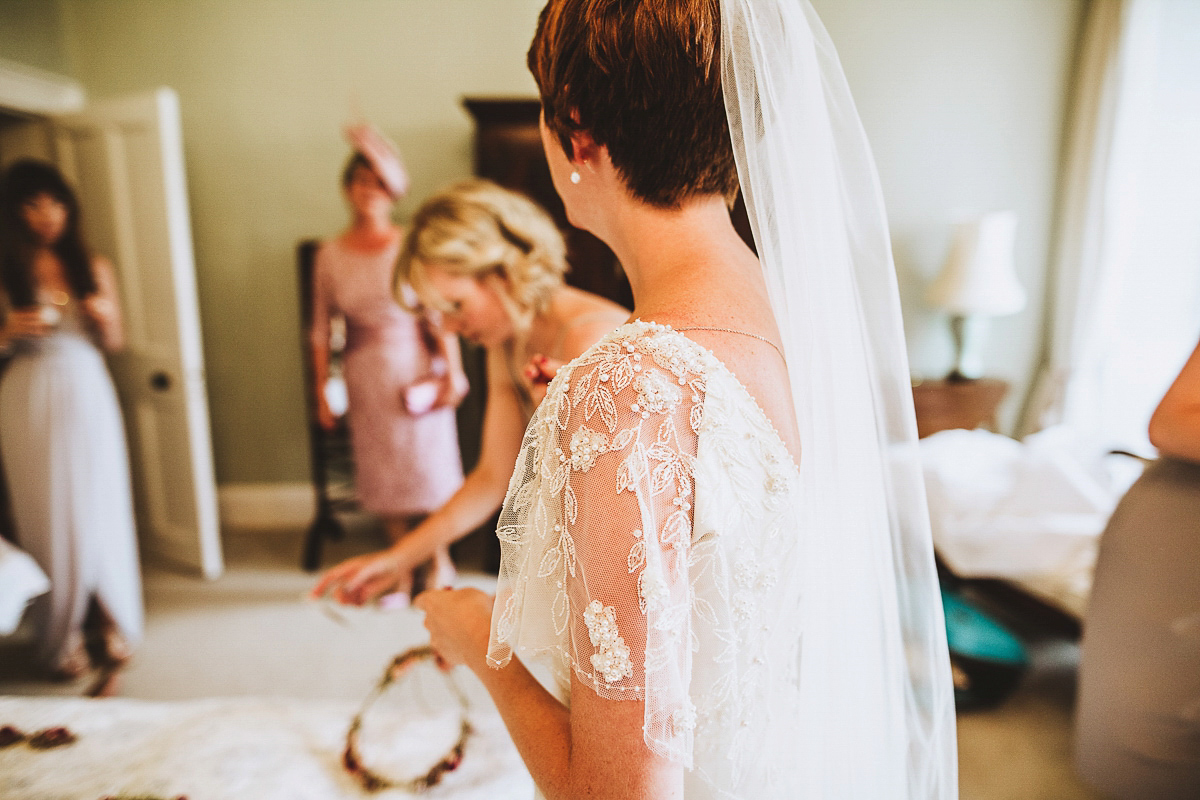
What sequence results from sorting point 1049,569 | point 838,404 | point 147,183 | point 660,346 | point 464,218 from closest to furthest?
point 660,346, point 838,404, point 464,218, point 1049,569, point 147,183

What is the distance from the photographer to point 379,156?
8.57ft

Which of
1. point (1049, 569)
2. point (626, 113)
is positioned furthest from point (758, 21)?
point (1049, 569)

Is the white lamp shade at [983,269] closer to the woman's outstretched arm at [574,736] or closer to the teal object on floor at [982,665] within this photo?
the teal object on floor at [982,665]

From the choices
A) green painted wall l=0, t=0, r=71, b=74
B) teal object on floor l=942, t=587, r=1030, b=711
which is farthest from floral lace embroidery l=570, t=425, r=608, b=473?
green painted wall l=0, t=0, r=71, b=74

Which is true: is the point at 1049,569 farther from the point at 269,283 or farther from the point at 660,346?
the point at 269,283

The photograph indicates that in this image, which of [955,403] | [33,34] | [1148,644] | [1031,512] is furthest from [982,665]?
[33,34]

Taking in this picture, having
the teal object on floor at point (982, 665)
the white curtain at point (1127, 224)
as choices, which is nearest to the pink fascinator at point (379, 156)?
the teal object on floor at point (982, 665)

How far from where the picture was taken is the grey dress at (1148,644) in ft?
3.43

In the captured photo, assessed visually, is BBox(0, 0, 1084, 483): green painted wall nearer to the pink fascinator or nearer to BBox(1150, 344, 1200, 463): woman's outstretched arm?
the pink fascinator

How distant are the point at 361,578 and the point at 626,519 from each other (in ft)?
2.24

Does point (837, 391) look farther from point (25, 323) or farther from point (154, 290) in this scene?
point (154, 290)

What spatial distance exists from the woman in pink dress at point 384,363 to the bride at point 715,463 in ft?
5.96

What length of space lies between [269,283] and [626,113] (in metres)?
3.31

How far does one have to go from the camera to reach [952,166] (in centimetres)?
306
